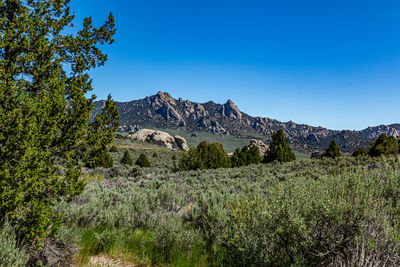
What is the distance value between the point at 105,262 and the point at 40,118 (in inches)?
101

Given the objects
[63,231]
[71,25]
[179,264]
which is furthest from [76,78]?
[179,264]

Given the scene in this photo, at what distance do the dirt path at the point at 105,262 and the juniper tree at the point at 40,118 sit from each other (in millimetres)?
874

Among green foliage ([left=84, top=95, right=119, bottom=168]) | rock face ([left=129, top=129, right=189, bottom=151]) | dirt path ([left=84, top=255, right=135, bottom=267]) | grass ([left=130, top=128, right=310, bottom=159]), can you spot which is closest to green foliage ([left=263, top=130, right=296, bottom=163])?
green foliage ([left=84, top=95, right=119, bottom=168])

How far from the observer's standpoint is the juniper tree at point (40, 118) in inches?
115

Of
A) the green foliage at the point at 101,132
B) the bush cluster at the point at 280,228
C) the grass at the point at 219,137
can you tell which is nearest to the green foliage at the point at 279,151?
the bush cluster at the point at 280,228

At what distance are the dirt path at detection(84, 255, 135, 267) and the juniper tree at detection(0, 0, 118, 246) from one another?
2.87ft

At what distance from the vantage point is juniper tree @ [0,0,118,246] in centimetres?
291

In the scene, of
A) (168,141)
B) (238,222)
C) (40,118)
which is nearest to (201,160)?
(238,222)

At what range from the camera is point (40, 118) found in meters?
3.10

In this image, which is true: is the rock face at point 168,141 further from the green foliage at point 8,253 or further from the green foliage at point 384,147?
the green foliage at point 8,253

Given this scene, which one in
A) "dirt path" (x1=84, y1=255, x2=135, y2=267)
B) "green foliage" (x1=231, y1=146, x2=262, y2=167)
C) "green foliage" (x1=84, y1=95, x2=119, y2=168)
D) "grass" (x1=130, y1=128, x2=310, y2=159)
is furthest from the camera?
"grass" (x1=130, y1=128, x2=310, y2=159)

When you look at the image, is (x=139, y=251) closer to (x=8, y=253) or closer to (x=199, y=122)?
(x=8, y=253)

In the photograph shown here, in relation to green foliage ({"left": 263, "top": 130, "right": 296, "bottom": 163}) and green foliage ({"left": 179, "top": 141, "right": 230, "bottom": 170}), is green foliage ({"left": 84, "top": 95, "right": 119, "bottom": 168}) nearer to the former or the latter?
green foliage ({"left": 179, "top": 141, "right": 230, "bottom": 170})

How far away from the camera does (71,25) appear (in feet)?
14.1
